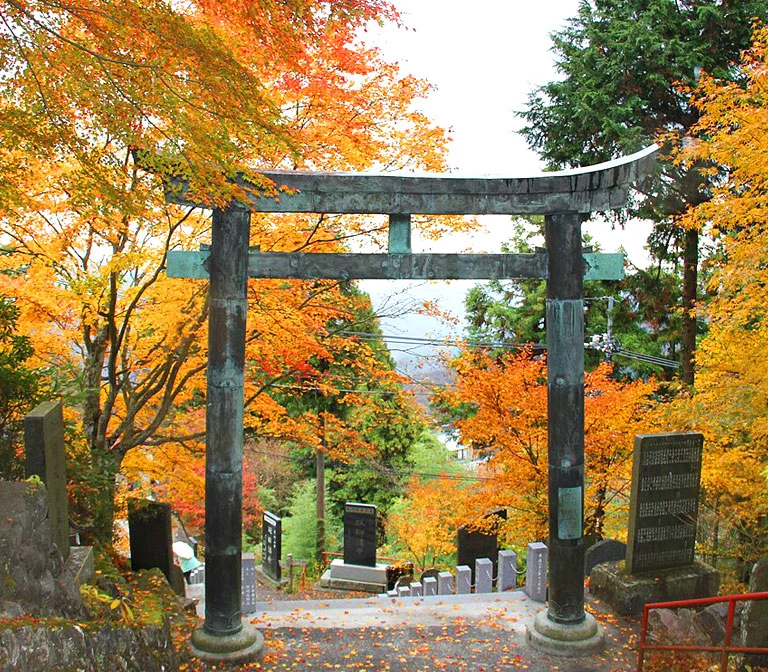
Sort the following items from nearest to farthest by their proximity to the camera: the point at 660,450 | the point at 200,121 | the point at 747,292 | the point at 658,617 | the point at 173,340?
the point at 200,121 → the point at 658,617 → the point at 660,450 → the point at 747,292 → the point at 173,340

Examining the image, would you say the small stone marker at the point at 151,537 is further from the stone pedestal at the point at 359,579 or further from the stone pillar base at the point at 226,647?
the stone pedestal at the point at 359,579

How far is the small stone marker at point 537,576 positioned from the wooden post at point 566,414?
6.20 ft

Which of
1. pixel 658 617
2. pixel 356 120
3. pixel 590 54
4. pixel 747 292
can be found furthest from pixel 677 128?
pixel 658 617

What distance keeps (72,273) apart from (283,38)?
17.5ft

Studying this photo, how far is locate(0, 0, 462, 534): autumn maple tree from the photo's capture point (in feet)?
17.3

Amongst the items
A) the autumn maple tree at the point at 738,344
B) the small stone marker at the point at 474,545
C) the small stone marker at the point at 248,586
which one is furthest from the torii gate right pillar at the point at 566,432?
the small stone marker at the point at 474,545

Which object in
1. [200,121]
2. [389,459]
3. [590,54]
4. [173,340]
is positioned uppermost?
[590,54]

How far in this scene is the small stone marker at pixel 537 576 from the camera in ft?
30.3

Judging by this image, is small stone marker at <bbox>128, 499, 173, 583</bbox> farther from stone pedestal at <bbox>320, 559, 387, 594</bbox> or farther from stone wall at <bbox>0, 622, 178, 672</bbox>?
stone pedestal at <bbox>320, 559, 387, 594</bbox>

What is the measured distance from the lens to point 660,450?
8500mm

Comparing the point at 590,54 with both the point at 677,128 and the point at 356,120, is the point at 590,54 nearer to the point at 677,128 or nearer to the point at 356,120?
the point at 677,128

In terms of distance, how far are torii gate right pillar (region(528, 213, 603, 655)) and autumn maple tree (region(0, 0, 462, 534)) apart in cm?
294

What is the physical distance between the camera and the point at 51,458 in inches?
245

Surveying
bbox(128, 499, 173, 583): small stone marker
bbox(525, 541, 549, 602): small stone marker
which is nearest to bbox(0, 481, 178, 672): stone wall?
bbox(128, 499, 173, 583): small stone marker
